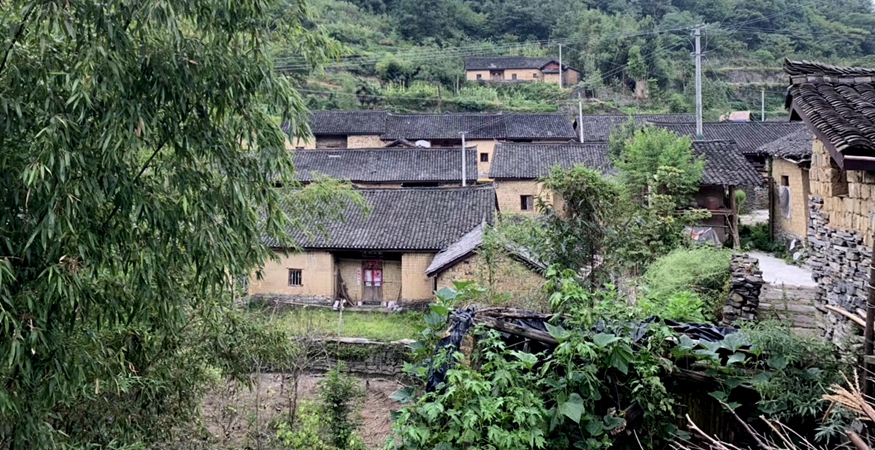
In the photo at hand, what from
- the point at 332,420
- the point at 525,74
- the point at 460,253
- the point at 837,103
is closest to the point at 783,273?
the point at 460,253

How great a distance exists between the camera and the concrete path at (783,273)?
990 centimetres

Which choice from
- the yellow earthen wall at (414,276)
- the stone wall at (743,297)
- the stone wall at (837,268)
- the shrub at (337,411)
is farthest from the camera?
the yellow earthen wall at (414,276)

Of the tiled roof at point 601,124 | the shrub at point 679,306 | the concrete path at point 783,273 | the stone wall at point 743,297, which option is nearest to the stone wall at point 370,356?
the shrub at point 679,306

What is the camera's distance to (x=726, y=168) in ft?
48.6

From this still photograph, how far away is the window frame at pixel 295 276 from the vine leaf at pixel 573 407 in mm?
13158

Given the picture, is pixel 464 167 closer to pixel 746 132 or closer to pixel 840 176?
pixel 746 132

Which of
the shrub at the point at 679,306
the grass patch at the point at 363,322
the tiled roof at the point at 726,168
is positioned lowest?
the grass patch at the point at 363,322

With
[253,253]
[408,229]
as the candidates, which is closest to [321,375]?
[408,229]

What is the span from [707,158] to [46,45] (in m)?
15.2

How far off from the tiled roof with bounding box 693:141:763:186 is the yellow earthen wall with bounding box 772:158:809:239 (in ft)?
1.66

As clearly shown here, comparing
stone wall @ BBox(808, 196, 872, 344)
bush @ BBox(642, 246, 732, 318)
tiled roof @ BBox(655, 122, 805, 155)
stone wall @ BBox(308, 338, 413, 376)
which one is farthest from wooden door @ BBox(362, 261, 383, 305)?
tiled roof @ BBox(655, 122, 805, 155)

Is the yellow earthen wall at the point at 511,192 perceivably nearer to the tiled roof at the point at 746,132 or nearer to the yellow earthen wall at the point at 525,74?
the tiled roof at the point at 746,132

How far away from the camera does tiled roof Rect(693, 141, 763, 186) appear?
14156 millimetres

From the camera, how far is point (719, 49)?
49.7m
